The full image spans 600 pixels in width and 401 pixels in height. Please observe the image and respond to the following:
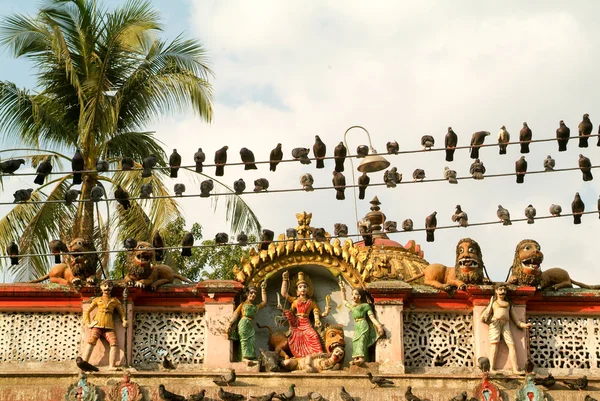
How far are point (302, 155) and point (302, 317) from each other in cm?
214

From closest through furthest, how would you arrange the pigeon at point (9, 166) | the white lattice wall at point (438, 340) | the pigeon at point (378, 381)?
1. the pigeon at point (378, 381)
2. the pigeon at point (9, 166)
3. the white lattice wall at point (438, 340)

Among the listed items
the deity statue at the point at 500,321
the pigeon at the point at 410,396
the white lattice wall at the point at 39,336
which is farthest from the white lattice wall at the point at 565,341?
the white lattice wall at the point at 39,336

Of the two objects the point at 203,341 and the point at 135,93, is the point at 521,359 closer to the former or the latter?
the point at 203,341

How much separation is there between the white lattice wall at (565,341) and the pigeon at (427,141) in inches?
99.5

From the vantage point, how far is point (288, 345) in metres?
20.4

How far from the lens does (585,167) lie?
20062mm

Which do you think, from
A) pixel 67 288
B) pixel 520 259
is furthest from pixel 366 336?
pixel 67 288

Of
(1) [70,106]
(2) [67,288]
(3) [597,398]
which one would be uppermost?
(1) [70,106]

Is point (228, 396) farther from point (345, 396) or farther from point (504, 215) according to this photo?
point (504, 215)

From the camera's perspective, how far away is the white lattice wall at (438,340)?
66.4ft

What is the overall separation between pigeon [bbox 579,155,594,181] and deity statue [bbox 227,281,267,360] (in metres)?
4.41

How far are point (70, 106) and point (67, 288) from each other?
18.7ft

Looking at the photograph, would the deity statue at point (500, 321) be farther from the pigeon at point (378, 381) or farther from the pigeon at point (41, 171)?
the pigeon at point (41, 171)

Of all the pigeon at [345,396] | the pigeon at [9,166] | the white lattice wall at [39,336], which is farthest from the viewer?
the white lattice wall at [39,336]
